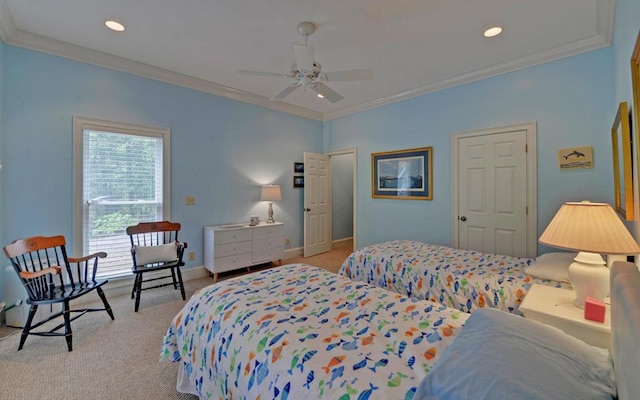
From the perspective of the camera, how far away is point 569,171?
2.96 m

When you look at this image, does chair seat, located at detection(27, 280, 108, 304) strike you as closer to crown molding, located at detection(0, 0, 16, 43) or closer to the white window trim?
the white window trim

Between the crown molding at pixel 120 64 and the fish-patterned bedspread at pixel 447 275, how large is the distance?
3014 mm

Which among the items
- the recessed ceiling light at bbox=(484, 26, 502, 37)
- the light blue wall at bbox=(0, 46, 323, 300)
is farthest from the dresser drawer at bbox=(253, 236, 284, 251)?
the recessed ceiling light at bbox=(484, 26, 502, 37)

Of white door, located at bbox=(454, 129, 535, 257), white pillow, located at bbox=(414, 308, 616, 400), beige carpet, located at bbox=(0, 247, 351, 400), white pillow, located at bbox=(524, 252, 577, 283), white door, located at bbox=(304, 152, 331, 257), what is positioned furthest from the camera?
A: white door, located at bbox=(304, 152, 331, 257)

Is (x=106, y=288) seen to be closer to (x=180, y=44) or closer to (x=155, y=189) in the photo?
(x=155, y=189)

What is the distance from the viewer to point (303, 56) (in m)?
2.37

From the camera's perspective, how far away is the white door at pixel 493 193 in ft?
10.7

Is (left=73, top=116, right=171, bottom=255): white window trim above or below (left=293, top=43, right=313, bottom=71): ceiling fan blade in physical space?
below

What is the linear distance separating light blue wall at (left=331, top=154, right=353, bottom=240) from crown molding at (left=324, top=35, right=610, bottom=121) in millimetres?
1828

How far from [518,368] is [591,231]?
1093 mm

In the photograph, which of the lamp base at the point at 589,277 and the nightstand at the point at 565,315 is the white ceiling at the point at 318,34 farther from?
the nightstand at the point at 565,315

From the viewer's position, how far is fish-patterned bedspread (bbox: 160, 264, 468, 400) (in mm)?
987

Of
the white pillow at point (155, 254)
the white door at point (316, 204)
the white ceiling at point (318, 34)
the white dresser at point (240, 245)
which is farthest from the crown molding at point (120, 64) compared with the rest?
the white pillow at point (155, 254)

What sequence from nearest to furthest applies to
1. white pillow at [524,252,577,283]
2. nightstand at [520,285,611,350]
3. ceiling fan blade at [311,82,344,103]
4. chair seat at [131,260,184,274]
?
nightstand at [520,285,611,350], white pillow at [524,252,577,283], ceiling fan blade at [311,82,344,103], chair seat at [131,260,184,274]
